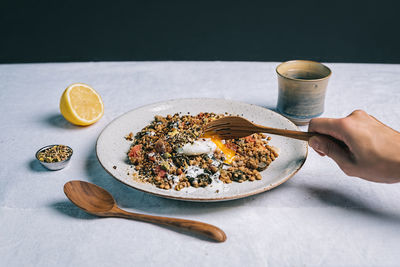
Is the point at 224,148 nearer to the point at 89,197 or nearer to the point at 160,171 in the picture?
the point at 160,171

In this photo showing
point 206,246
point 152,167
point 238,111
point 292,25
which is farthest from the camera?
point 292,25

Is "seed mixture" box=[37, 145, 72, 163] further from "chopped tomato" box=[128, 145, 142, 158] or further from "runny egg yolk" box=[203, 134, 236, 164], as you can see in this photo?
"runny egg yolk" box=[203, 134, 236, 164]

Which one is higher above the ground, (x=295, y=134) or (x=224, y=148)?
(x=295, y=134)

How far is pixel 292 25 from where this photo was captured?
3.17 metres

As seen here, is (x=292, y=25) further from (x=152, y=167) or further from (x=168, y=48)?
(x=152, y=167)

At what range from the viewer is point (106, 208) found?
1.16 meters

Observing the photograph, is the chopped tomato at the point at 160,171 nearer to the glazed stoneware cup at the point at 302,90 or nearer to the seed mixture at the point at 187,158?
the seed mixture at the point at 187,158

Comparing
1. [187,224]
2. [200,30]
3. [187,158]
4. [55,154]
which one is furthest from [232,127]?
[200,30]

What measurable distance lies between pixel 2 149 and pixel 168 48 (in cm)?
204

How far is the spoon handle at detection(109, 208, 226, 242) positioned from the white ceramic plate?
0.24 feet

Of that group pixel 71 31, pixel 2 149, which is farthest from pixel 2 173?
pixel 71 31

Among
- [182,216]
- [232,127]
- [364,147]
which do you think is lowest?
[182,216]

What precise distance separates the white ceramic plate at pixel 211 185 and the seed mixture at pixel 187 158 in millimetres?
29

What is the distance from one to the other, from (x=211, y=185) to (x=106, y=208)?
0.37 meters
